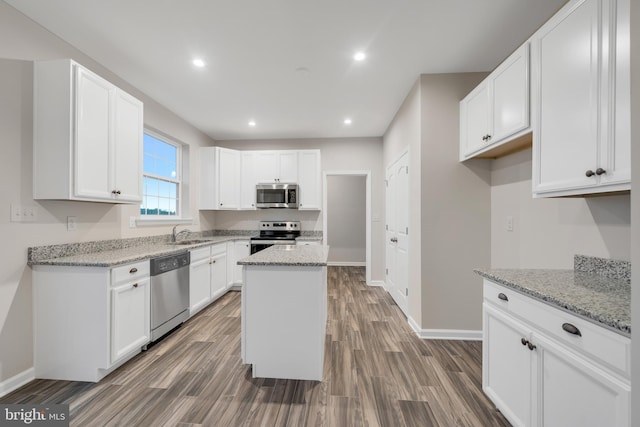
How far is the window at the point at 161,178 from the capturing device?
3.53 m

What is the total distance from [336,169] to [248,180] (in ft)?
5.34

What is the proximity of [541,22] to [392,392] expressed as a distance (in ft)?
9.80

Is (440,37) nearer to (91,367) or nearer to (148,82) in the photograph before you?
(148,82)

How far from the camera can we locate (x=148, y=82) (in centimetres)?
292

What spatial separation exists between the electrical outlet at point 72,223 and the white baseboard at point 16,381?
1.07 m

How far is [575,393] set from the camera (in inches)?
41.9

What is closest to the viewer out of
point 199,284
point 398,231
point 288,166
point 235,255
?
point 199,284

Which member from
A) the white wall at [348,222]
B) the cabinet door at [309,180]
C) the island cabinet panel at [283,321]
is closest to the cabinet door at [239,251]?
the cabinet door at [309,180]

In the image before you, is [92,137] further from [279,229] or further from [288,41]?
[279,229]

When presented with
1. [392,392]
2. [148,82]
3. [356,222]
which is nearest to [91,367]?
[392,392]

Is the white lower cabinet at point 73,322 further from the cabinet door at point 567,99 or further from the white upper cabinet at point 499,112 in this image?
the white upper cabinet at point 499,112

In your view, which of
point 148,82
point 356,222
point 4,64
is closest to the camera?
point 4,64

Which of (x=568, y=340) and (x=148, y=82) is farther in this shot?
(x=148, y=82)

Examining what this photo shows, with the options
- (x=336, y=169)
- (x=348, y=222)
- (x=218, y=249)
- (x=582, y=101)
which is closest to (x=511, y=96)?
(x=582, y=101)
